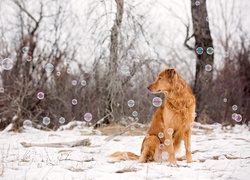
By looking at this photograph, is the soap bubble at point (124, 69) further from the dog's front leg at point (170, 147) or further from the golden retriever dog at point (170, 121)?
the dog's front leg at point (170, 147)

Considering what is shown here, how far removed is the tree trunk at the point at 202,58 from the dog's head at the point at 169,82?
6503 millimetres

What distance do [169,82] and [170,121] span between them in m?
0.57

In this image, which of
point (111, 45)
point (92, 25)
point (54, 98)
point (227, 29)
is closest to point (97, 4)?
point (92, 25)

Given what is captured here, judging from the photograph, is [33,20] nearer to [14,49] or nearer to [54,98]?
[14,49]

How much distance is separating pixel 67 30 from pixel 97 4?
574cm

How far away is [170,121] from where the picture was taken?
440cm

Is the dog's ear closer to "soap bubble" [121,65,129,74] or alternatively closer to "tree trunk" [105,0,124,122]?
"soap bubble" [121,65,129,74]

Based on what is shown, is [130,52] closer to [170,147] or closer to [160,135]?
[160,135]

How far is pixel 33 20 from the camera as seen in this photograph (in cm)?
1241

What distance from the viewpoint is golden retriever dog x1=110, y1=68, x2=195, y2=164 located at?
4398mm

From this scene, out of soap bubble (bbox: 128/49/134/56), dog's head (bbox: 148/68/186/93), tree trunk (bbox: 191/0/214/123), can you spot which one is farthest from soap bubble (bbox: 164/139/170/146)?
tree trunk (bbox: 191/0/214/123)

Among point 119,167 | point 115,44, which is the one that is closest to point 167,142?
point 119,167

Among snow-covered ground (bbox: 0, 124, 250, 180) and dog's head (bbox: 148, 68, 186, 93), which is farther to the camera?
dog's head (bbox: 148, 68, 186, 93)

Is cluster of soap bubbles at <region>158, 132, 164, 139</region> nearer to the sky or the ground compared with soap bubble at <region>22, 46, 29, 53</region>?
nearer to the ground
